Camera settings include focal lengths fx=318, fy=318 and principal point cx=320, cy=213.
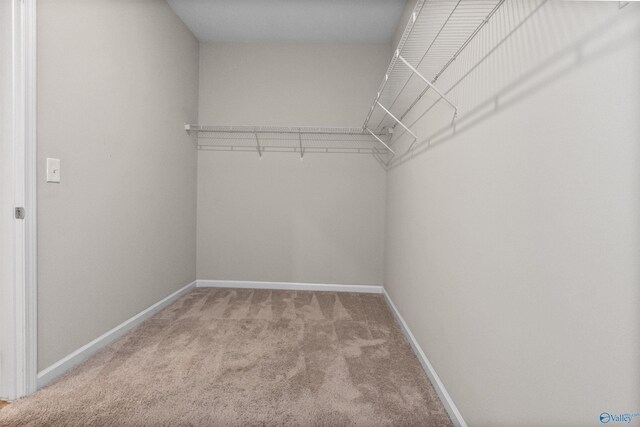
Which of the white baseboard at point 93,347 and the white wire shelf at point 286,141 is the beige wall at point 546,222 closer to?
the white wire shelf at point 286,141

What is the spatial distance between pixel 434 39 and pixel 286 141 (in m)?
2.24

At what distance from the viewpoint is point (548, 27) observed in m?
0.81

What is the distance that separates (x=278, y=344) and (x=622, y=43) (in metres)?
2.07

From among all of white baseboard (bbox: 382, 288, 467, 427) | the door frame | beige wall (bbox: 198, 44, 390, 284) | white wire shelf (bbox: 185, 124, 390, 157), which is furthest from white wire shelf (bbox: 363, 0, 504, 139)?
the door frame

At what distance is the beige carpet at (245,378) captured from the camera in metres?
1.37

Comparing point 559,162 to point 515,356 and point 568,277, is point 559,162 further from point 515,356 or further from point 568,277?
point 515,356

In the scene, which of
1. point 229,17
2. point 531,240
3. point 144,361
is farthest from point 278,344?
point 229,17

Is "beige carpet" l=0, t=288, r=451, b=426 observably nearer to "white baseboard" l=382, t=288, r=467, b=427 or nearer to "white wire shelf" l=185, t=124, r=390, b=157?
"white baseboard" l=382, t=288, r=467, b=427

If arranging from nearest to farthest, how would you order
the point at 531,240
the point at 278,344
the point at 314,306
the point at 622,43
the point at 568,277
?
the point at 622,43
the point at 568,277
the point at 531,240
the point at 278,344
the point at 314,306

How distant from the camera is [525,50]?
0.91 meters

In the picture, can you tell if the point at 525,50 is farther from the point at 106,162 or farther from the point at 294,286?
the point at 294,286

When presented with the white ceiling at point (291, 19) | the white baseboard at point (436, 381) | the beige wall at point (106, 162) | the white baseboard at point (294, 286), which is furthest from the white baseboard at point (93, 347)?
the white ceiling at point (291, 19)

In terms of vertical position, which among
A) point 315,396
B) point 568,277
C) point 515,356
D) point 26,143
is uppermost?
point 26,143

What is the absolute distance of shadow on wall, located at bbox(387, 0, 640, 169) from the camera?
2.12 feet
